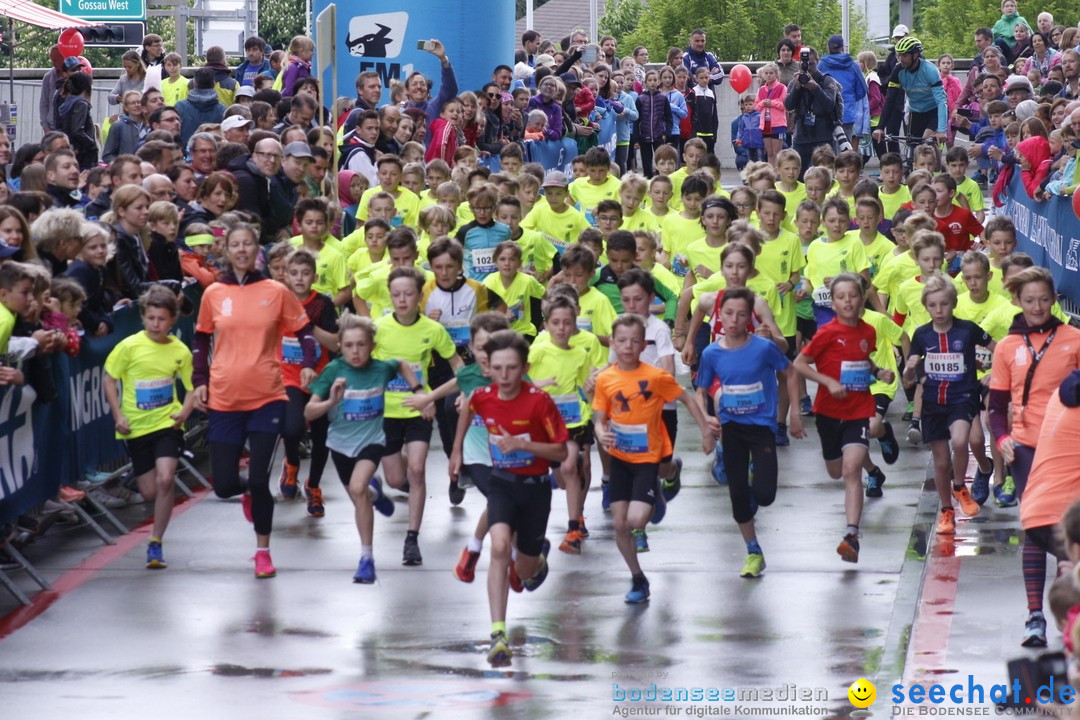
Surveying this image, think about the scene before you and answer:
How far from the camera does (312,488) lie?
11625mm

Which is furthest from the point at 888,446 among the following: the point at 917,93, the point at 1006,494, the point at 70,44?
the point at 917,93

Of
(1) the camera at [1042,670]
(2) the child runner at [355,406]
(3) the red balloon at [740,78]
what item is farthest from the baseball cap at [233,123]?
(3) the red balloon at [740,78]

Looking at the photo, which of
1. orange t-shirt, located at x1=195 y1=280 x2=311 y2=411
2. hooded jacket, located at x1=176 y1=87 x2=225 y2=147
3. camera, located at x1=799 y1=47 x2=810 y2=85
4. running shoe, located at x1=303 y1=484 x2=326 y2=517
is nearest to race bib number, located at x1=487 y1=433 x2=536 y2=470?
orange t-shirt, located at x1=195 y1=280 x2=311 y2=411

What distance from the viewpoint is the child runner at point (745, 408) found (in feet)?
32.6

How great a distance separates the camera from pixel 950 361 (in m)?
10.7

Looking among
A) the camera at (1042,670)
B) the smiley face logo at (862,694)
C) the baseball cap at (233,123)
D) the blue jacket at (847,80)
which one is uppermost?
the blue jacket at (847,80)

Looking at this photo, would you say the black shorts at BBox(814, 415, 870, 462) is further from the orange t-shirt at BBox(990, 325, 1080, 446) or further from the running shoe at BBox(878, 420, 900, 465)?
the orange t-shirt at BBox(990, 325, 1080, 446)

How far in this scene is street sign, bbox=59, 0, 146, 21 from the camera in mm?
35688

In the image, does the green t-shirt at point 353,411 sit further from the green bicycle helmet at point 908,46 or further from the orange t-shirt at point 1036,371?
the green bicycle helmet at point 908,46

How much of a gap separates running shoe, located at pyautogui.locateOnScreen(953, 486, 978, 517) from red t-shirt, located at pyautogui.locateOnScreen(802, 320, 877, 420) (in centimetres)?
95

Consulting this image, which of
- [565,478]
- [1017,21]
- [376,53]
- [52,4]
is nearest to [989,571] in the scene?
[565,478]

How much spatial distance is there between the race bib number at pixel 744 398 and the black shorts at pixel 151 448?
3.25 m

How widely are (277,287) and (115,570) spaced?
1899 millimetres

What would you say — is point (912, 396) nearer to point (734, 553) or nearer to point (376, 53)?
point (734, 553)
